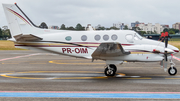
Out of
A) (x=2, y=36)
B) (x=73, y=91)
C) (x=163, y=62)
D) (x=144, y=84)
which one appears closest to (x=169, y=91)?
(x=144, y=84)

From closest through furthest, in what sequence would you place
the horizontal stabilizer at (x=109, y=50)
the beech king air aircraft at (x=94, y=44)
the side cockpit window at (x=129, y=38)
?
the horizontal stabilizer at (x=109, y=50), the beech king air aircraft at (x=94, y=44), the side cockpit window at (x=129, y=38)

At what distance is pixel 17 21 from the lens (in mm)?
12609

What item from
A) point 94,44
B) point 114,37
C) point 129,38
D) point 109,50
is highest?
point 114,37

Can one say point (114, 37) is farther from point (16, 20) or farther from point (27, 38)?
point (16, 20)

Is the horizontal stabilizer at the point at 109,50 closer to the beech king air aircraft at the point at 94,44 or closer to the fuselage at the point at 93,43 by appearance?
the beech king air aircraft at the point at 94,44

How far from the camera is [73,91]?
26.7 ft

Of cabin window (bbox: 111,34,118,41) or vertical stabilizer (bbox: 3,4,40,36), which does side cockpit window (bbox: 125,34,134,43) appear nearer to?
cabin window (bbox: 111,34,118,41)

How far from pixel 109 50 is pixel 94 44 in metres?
1.40

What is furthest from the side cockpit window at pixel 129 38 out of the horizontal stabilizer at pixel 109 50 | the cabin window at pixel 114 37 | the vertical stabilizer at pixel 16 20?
the vertical stabilizer at pixel 16 20

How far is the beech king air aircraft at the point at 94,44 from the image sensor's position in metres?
10.6

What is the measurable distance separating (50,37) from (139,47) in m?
5.75

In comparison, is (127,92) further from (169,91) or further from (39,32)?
(39,32)

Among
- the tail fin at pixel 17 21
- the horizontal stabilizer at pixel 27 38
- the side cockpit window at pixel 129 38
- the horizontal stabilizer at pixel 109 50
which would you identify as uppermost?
the tail fin at pixel 17 21

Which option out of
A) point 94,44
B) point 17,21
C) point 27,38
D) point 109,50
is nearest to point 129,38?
point 109,50
